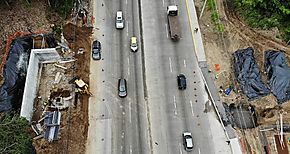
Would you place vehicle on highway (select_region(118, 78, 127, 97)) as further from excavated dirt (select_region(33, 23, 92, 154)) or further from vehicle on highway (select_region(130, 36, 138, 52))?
vehicle on highway (select_region(130, 36, 138, 52))

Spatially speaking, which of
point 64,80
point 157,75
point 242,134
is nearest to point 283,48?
point 242,134

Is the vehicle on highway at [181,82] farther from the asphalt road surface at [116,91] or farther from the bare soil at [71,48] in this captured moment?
the bare soil at [71,48]

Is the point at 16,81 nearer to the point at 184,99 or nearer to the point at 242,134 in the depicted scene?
the point at 184,99

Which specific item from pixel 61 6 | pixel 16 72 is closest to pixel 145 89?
pixel 16 72

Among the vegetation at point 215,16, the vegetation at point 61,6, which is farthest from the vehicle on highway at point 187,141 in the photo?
the vegetation at point 61,6

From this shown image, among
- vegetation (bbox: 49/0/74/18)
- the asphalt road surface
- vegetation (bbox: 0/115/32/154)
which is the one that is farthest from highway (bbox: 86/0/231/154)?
vegetation (bbox: 0/115/32/154)

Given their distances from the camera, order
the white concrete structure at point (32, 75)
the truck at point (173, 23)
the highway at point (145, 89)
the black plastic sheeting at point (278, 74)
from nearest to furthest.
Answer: the white concrete structure at point (32, 75)
the highway at point (145, 89)
the black plastic sheeting at point (278, 74)
the truck at point (173, 23)

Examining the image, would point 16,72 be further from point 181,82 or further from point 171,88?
point 181,82
